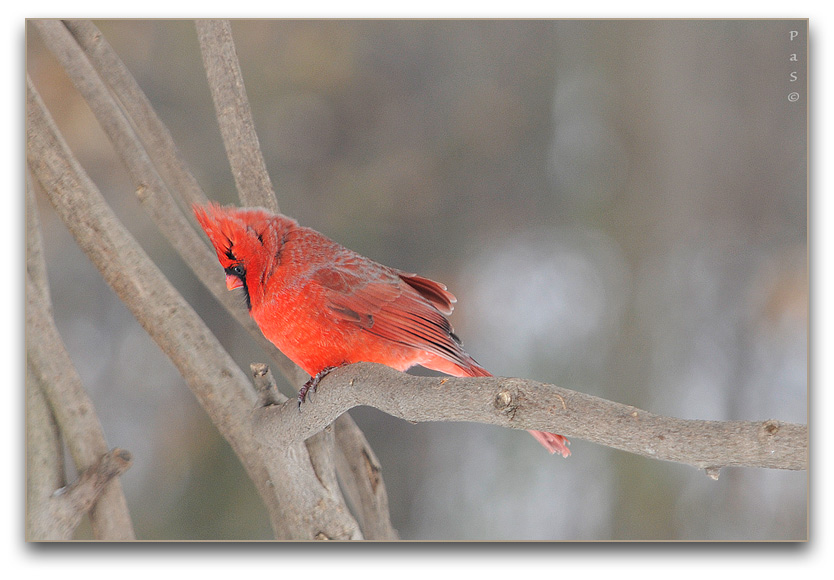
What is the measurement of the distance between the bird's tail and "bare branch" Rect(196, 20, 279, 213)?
0.63m

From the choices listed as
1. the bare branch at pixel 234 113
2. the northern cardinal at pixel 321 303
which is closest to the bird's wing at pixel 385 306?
the northern cardinal at pixel 321 303

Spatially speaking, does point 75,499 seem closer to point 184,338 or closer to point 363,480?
point 184,338

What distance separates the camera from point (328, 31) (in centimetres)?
185

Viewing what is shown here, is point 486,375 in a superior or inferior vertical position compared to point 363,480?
superior

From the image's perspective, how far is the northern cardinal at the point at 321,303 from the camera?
166 cm

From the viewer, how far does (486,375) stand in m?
1.75

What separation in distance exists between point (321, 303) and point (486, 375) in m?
0.45

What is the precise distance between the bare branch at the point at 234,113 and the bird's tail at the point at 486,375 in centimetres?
63

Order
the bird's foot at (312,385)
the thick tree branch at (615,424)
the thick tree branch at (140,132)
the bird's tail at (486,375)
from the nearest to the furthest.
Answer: the thick tree branch at (615,424), the bird's foot at (312,385), the bird's tail at (486,375), the thick tree branch at (140,132)

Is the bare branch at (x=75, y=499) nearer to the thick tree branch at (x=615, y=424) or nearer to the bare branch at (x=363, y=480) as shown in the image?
the bare branch at (x=363, y=480)

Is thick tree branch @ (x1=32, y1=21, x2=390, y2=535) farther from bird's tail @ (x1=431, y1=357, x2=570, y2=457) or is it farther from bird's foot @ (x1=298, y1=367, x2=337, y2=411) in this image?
bird's tail @ (x1=431, y1=357, x2=570, y2=457)

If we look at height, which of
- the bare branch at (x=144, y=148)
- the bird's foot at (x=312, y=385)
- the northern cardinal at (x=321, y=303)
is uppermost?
the bare branch at (x=144, y=148)

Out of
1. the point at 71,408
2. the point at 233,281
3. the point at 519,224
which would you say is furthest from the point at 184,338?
the point at 519,224
